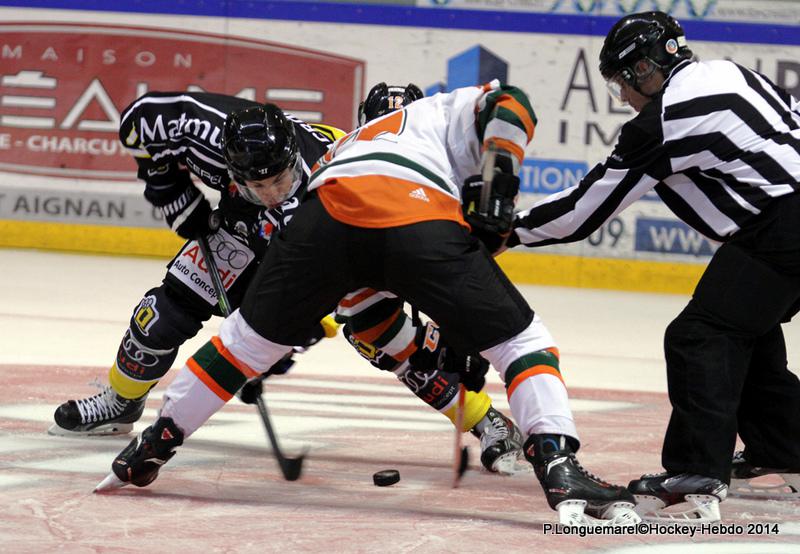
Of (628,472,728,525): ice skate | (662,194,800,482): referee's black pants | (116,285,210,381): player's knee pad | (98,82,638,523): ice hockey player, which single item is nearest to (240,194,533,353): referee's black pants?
(98,82,638,523): ice hockey player

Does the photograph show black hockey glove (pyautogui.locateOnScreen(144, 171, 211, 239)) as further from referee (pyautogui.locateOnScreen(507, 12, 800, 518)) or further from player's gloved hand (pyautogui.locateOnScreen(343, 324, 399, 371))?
referee (pyautogui.locateOnScreen(507, 12, 800, 518))

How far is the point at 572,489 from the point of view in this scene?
114 inches

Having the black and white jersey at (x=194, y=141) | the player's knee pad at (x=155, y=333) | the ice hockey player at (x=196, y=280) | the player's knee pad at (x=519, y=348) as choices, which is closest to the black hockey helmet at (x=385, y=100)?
the ice hockey player at (x=196, y=280)

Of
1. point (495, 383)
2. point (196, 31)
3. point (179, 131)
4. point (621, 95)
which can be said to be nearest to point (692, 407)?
point (621, 95)

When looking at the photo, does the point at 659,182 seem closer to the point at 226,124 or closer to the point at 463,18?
the point at 226,124

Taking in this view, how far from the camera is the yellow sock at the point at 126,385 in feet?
13.4

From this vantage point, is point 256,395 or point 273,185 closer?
point 273,185

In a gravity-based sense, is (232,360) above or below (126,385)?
above

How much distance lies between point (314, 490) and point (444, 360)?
51 centimetres

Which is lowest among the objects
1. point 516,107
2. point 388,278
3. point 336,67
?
point 336,67

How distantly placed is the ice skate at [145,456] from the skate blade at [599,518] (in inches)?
37.3

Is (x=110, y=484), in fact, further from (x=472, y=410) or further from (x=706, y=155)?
(x=706, y=155)

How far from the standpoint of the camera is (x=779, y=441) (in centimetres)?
354

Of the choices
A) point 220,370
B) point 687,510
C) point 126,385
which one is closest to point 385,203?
point 220,370
